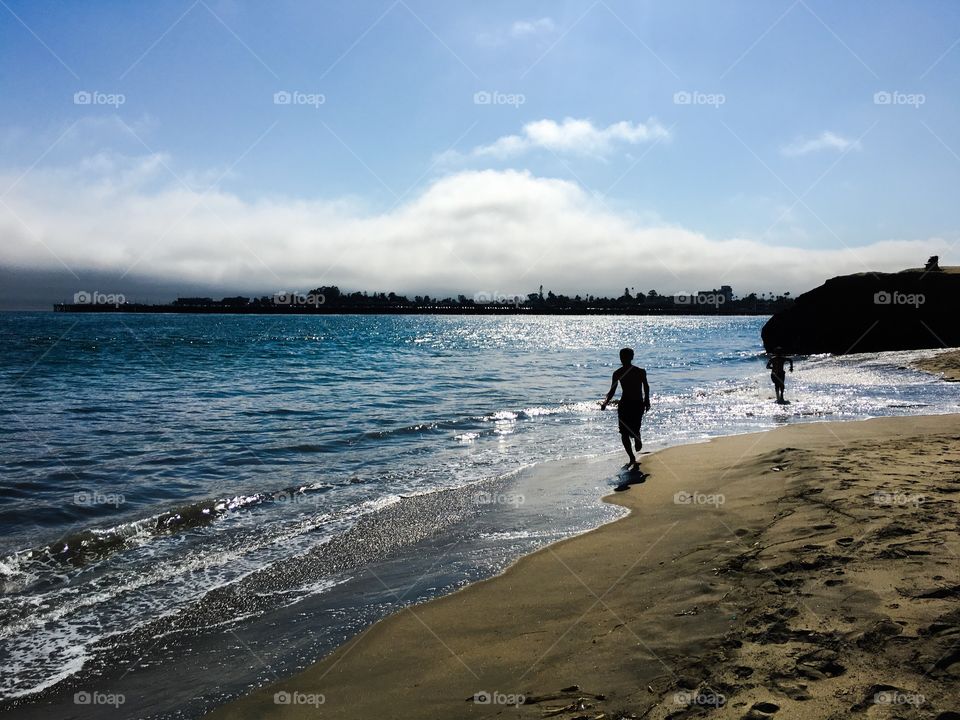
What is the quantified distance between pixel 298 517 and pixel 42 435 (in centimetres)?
1076

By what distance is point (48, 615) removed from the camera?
5891mm

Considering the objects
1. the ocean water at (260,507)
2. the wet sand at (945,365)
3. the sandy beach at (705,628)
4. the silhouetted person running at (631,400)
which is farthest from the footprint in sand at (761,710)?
the wet sand at (945,365)

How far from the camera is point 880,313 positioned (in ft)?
124

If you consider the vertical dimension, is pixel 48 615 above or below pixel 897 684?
below

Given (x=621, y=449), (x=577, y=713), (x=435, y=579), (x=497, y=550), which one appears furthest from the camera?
(x=621, y=449)

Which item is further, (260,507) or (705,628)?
(260,507)

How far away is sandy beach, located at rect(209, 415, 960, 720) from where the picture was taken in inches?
127

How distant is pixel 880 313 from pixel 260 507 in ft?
138

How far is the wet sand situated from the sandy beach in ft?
68.5

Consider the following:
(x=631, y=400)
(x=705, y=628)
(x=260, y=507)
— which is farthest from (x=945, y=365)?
(x=260, y=507)

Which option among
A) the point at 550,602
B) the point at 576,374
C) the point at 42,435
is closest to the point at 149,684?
the point at 550,602

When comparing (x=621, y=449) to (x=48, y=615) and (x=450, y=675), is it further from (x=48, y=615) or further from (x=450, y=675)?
(x=48, y=615)

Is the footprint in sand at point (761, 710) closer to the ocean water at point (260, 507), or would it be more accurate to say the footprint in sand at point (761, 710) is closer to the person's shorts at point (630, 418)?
the ocean water at point (260, 507)

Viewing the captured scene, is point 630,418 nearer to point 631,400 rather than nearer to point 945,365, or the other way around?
point 631,400
